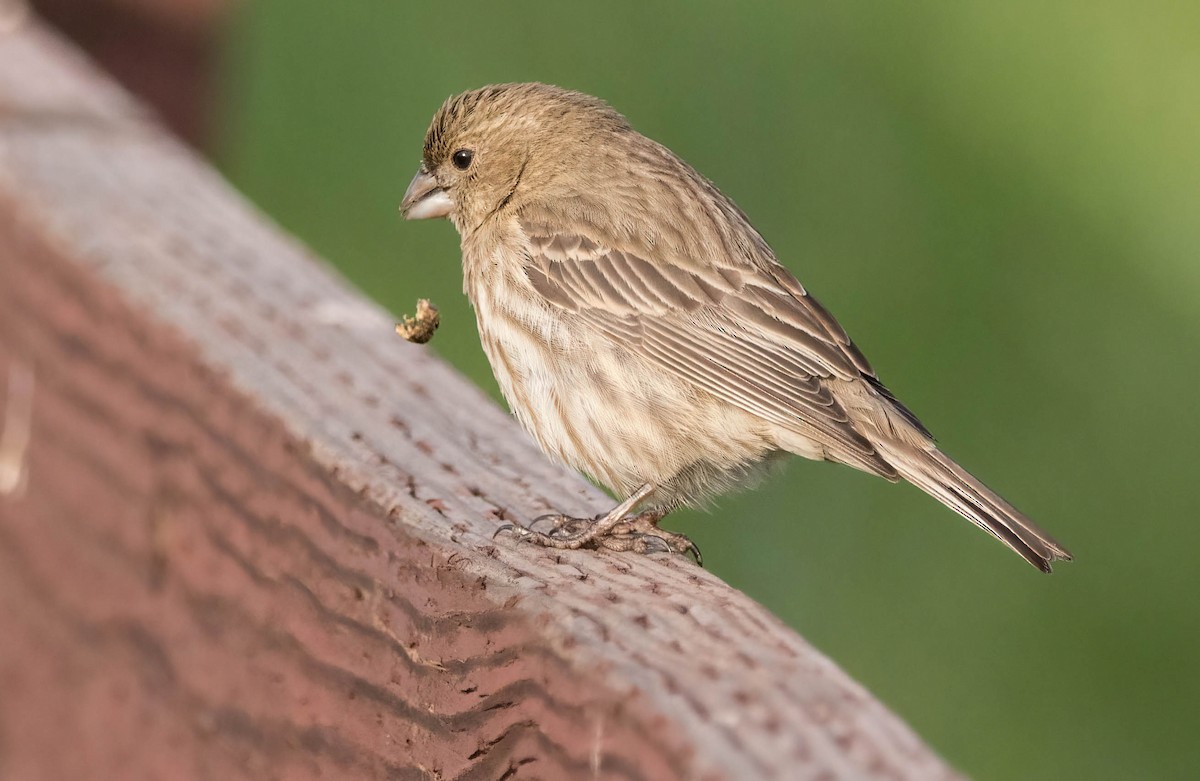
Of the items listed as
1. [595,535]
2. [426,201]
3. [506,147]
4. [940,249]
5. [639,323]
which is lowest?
[595,535]

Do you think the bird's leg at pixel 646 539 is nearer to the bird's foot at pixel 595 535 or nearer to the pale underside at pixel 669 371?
the bird's foot at pixel 595 535

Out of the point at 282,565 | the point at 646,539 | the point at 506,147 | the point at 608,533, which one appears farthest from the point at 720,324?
the point at 282,565

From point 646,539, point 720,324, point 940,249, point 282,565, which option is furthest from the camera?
point 940,249

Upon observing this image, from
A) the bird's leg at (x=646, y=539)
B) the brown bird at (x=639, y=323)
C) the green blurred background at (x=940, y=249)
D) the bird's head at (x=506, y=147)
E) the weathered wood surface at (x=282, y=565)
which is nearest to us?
the weathered wood surface at (x=282, y=565)

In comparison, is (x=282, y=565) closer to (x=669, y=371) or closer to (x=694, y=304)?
(x=669, y=371)

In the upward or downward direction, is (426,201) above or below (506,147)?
below

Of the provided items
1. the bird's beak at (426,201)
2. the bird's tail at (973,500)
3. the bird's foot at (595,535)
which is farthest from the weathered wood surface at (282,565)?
the bird's beak at (426,201)

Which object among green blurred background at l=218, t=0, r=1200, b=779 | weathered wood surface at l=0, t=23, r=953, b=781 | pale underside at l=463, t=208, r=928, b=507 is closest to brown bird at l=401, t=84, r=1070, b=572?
pale underside at l=463, t=208, r=928, b=507
